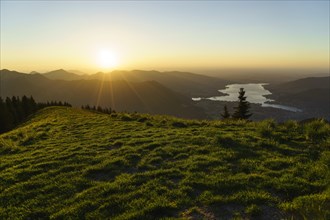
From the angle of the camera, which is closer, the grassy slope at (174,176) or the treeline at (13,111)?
the grassy slope at (174,176)

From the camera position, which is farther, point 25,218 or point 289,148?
point 289,148

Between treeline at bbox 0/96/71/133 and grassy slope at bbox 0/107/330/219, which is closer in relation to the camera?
grassy slope at bbox 0/107/330/219

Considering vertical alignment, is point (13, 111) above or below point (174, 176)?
above

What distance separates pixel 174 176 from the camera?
13789mm

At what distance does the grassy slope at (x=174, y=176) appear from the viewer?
1061 cm

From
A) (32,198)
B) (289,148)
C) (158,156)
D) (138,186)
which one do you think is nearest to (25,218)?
(32,198)

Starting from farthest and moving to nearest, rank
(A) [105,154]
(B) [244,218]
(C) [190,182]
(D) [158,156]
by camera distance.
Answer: (A) [105,154] < (D) [158,156] < (C) [190,182] < (B) [244,218]

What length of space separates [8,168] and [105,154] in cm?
584

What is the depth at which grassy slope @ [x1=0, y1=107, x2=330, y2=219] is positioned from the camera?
10.6 m

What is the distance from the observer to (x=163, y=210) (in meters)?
10.6

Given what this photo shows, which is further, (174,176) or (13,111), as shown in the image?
(13,111)

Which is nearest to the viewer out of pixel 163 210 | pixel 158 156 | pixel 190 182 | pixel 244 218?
pixel 244 218

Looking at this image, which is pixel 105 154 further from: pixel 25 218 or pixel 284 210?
pixel 284 210

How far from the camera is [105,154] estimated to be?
18.3m
